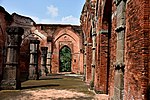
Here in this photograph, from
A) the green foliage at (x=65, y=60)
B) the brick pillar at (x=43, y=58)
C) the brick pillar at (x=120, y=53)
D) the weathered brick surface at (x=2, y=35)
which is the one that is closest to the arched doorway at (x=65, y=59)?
the green foliage at (x=65, y=60)

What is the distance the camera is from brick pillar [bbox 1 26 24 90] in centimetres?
1016

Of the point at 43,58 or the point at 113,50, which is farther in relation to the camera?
the point at 43,58

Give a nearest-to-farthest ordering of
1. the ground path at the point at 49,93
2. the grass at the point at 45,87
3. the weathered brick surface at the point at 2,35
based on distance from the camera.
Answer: the ground path at the point at 49,93, the grass at the point at 45,87, the weathered brick surface at the point at 2,35

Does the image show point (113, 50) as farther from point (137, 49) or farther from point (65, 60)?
point (65, 60)

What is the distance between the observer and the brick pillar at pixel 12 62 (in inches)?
400

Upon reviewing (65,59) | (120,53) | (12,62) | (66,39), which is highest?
(66,39)

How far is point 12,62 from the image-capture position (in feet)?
33.8

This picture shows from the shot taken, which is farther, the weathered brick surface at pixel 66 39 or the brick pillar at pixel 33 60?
the weathered brick surface at pixel 66 39

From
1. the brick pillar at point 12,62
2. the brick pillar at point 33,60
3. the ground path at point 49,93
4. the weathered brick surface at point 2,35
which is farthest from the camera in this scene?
the weathered brick surface at point 2,35

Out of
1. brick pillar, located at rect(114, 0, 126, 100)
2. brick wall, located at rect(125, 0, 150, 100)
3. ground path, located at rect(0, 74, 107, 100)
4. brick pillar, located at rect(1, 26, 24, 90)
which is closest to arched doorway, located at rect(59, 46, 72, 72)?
ground path, located at rect(0, 74, 107, 100)

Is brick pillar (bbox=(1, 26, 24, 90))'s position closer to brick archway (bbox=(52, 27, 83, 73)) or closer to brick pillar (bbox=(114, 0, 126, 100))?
brick pillar (bbox=(114, 0, 126, 100))

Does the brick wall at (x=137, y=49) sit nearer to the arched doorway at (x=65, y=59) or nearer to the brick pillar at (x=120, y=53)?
the brick pillar at (x=120, y=53)

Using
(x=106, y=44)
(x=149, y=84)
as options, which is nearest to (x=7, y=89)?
(x=106, y=44)

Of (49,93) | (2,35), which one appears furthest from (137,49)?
(2,35)
